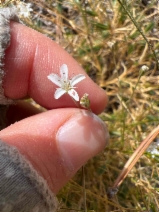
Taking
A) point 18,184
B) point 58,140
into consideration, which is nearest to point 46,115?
point 58,140

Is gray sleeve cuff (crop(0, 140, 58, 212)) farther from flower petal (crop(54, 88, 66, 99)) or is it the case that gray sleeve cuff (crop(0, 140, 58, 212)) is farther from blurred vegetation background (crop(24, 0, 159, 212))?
blurred vegetation background (crop(24, 0, 159, 212))

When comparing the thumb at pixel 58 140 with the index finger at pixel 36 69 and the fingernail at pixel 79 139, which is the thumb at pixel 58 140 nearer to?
the fingernail at pixel 79 139

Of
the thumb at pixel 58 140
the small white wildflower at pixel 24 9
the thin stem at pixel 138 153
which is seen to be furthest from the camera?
the small white wildflower at pixel 24 9

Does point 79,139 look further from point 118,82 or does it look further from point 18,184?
point 118,82

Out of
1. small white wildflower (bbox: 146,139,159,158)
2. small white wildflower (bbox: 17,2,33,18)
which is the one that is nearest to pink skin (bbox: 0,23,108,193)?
small white wildflower (bbox: 17,2,33,18)

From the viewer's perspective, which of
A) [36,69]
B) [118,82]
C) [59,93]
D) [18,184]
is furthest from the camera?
[118,82]

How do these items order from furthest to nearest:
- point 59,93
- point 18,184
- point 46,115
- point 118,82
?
point 118,82 < point 46,115 < point 59,93 < point 18,184

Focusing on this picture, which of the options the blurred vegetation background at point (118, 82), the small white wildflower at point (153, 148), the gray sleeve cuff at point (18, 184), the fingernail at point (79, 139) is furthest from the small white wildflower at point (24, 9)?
the small white wildflower at point (153, 148)
